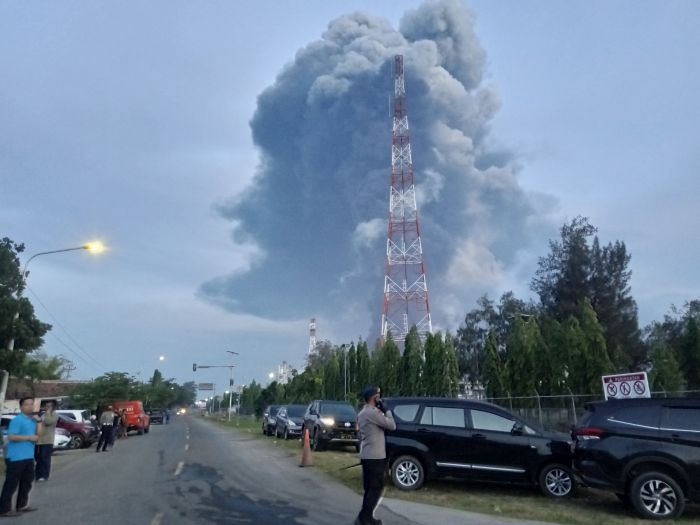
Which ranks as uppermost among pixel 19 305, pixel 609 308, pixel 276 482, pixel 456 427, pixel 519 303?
pixel 519 303

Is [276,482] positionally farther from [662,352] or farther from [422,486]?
[662,352]

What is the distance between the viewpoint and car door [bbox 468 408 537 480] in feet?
37.4

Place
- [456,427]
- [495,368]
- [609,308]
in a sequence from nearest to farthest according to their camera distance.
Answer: [456,427], [495,368], [609,308]

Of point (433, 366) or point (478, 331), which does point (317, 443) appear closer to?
point (433, 366)

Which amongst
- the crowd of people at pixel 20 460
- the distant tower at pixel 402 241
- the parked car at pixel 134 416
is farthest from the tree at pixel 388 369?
the crowd of people at pixel 20 460

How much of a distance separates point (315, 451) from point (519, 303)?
139 ft

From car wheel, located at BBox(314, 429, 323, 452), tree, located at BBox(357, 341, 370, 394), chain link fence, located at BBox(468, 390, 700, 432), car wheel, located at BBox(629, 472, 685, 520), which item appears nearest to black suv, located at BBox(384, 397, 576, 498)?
car wheel, located at BBox(629, 472, 685, 520)

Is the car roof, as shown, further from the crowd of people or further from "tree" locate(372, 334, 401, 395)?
"tree" locate(372, 334, 401, 395)

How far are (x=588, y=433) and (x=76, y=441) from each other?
22.9 metres

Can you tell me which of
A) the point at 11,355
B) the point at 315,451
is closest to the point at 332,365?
the point at 315,451

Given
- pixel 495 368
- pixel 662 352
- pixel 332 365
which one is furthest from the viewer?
pixel 332 365

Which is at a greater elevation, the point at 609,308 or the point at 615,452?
the point at 609,308

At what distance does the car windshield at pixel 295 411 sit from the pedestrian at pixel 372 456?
21.2 meters

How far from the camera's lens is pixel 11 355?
20.7m
